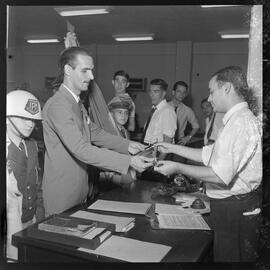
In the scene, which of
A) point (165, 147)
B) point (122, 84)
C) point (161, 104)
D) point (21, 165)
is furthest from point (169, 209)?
point (21, 165)

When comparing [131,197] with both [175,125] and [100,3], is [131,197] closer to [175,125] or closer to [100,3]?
[175,125]

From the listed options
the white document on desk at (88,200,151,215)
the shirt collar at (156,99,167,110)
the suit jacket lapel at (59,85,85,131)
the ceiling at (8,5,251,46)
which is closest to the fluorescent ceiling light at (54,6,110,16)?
the ceiling at (8,5,251,46)

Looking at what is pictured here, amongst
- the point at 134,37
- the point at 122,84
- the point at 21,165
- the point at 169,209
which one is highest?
the point at 134,37

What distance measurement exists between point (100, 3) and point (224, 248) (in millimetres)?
1380

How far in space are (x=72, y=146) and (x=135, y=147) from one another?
323mm

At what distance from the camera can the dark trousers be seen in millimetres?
1597

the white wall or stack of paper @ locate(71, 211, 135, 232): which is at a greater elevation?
the white wall

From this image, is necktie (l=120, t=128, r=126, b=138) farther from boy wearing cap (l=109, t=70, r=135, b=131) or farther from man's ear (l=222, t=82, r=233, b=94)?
man's ear (l=222, t=82, r=233, b=94)

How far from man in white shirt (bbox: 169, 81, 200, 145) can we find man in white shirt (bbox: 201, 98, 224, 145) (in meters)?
0.06

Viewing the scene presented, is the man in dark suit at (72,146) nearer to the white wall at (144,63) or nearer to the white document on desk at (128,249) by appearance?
the white wall at (144,63)

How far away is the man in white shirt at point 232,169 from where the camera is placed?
158 cm

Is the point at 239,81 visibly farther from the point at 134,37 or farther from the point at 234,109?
the point at 134,37

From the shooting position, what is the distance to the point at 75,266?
5.16 feet

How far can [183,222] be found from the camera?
149 centimetres
